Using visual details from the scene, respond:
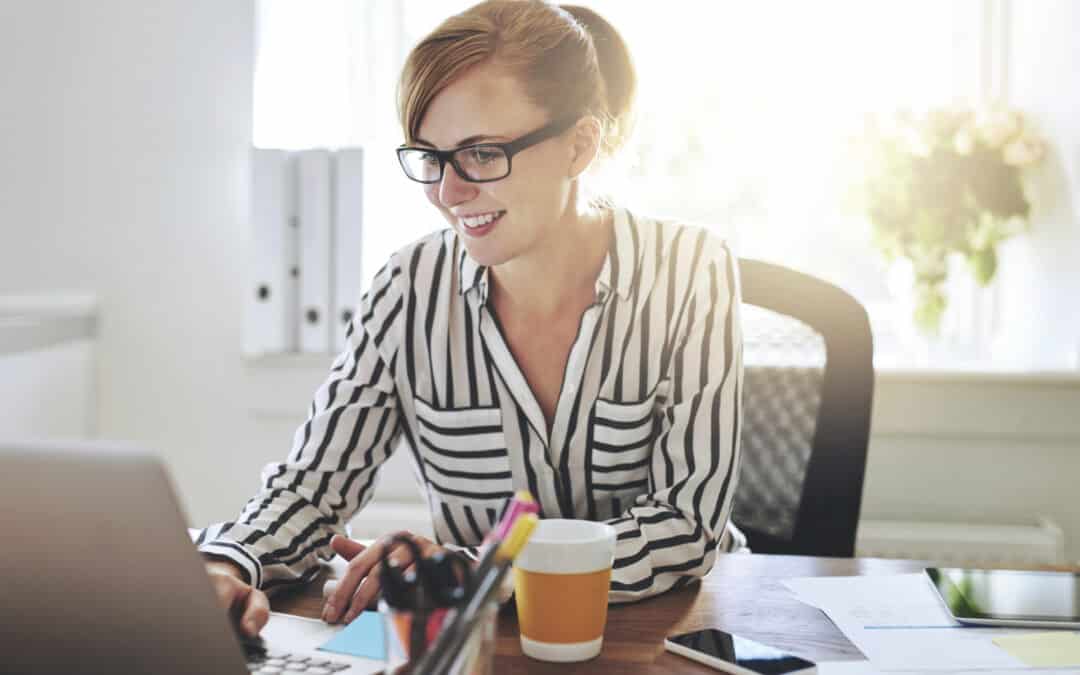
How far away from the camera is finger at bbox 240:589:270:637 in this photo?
814mm

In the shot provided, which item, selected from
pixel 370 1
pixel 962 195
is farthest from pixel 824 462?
pixel 370 1

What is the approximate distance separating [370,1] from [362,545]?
1689 mm

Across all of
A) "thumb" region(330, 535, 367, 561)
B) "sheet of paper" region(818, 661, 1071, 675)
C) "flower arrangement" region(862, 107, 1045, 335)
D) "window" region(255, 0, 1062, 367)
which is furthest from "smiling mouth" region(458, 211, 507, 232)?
"flower arrangement" region(862, 107, 1045, 335)

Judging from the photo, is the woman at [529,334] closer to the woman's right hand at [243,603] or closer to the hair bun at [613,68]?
the hair bun at [613,68]

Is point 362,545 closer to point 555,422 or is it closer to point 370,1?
point 555,422

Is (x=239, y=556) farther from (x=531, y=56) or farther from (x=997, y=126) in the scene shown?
(x=997, y=126)

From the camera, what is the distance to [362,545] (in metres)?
1.02

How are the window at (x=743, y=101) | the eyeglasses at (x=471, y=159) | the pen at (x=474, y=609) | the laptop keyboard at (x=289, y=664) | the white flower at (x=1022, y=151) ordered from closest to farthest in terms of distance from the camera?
the pen at (x=474, y=609), the laptop keyboard at (x=289, y=664), the eyeglasses at (x=471, y=159), the white flower at (x=1022, y=151), the window at (x=743, y=101)

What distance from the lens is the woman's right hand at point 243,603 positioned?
0.82m

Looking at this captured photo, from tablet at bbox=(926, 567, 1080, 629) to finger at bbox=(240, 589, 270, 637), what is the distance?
22.3 inches

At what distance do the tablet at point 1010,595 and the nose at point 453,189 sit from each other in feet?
1.98

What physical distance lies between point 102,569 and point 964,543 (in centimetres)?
185

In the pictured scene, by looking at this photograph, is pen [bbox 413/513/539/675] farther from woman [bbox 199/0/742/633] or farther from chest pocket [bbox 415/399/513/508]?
chest pocket [bbox 415/399/513/508]

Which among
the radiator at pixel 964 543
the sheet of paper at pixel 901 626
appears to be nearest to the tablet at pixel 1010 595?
the sheet of paper at pixel 901 626
